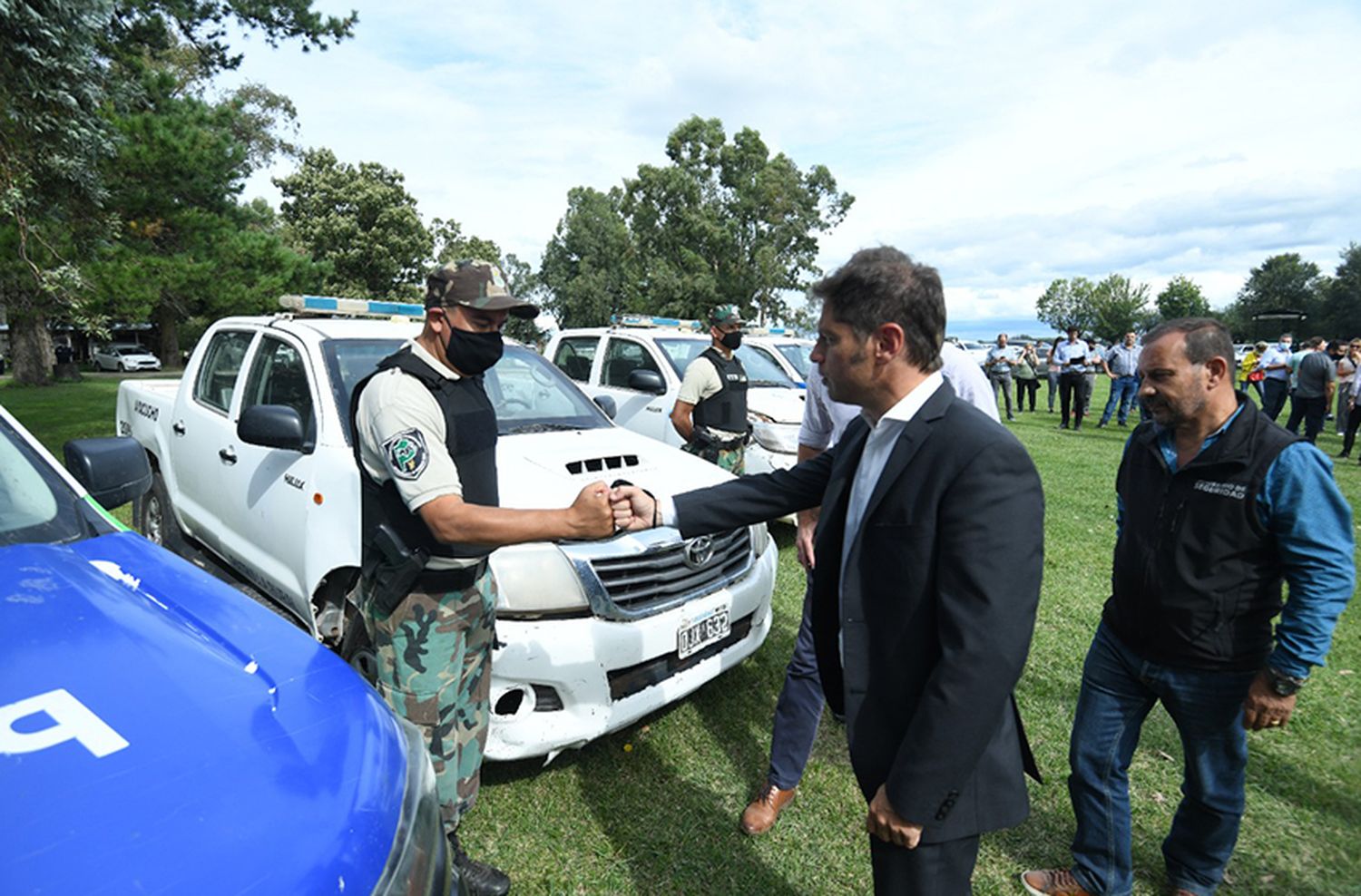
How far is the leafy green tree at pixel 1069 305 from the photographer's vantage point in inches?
2778

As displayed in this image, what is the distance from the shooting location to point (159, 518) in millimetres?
4855

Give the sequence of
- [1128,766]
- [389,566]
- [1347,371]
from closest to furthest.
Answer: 1. [389,566]
2. [1128,766]
3. [1347,371]

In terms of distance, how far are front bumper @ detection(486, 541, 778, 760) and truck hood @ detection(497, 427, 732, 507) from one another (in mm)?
547

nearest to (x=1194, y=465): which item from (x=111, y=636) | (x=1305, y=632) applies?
(x=1305, y=632)

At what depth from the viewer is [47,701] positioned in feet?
4.25

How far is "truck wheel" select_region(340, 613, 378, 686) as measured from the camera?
270cm

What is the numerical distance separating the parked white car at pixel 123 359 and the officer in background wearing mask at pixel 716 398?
138 feet

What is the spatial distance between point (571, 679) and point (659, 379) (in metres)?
3.47

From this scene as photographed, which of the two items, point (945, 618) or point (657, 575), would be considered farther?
point (657, 575)

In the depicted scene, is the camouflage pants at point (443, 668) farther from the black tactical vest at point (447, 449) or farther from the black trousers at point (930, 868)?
the black trousers at point (930, 868)

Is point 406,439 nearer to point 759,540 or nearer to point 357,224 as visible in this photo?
point 759,540

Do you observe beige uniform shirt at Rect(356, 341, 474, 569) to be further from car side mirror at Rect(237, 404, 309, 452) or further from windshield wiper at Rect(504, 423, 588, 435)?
windshield wiper at Rect(504, 423, 588, 435)

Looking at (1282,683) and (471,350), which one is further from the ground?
(471,350)

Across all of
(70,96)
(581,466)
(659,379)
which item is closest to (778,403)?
(659,379)
